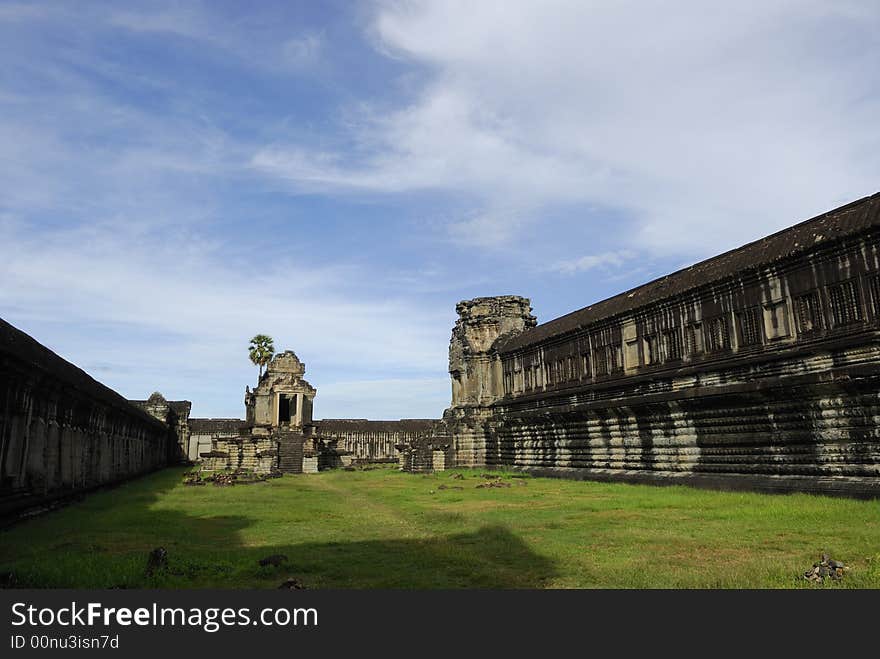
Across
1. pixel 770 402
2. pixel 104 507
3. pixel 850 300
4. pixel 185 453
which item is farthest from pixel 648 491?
pixel 185 453

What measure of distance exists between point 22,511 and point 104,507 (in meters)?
3.12

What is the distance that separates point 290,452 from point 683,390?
29204mm

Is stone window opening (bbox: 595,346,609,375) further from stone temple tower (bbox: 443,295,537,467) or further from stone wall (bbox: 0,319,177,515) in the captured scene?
stone wall (bbox: 0,319,177,515)

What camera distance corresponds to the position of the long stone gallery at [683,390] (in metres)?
16.1

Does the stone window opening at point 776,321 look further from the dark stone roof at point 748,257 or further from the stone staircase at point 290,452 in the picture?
the stone staircase at point 290,452

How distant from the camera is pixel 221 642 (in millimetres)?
5016

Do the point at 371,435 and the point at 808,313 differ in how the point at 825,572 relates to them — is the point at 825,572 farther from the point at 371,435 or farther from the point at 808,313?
the point at 371,435

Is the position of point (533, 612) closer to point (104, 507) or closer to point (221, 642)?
point (221, 642)

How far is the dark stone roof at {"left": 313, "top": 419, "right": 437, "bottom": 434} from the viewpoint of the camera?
2542 inches

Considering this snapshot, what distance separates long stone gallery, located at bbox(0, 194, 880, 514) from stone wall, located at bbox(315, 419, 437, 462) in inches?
1018

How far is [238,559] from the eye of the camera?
29.6 feet

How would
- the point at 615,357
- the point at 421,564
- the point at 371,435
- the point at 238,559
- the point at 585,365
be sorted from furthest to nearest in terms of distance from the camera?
1. the point at 371,435
2. the point at 585,365
3. the point at 615,357
4. the point at 238,559
5. the point at 421,564

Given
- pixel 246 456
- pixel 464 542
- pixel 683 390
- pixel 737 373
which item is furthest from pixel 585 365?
pixel 246 456

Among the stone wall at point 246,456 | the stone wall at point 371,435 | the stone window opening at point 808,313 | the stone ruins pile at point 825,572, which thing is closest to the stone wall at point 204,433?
the stone wall at point 371,435
